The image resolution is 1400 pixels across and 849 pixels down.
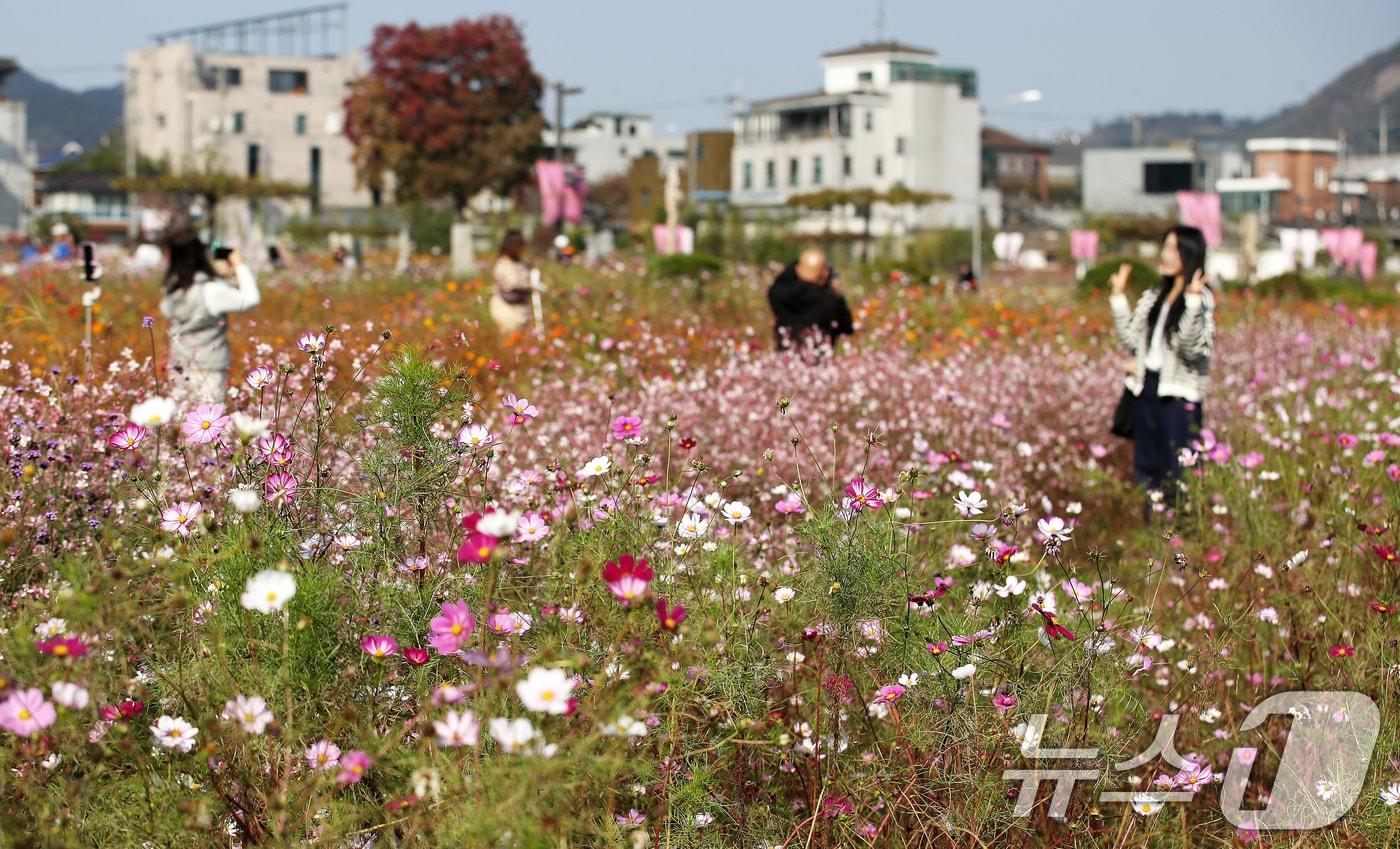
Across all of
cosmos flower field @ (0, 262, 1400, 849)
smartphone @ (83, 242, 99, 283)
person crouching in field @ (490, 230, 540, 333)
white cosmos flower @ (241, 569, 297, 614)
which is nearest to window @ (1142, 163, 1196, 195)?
person crouching in field @ (490, 230, 540, 333)

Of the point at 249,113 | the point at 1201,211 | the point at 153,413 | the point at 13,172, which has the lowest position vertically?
the point at 153,413

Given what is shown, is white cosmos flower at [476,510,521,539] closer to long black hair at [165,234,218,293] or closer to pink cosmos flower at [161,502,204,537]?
pink cosmos flower at [161,502,204,537]

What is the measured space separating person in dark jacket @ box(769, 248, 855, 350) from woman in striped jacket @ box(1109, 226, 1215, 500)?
2206 millimetres

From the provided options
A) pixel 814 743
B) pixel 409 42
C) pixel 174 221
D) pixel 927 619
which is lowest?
pixel 814 743

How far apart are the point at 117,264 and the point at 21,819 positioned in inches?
959

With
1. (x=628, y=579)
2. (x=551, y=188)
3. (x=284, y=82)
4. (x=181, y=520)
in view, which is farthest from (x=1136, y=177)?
(x=628, y=579)

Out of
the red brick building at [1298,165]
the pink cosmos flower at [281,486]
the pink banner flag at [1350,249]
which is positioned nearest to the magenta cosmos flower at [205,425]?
the pink cosmos flower at [281,486]

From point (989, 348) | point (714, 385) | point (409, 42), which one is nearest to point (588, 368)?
point (714, 385)

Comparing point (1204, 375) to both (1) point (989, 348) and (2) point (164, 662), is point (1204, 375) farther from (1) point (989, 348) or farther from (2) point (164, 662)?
(2) point (164, 662)

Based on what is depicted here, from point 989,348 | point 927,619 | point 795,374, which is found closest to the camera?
point 927,619

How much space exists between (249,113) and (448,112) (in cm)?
2446

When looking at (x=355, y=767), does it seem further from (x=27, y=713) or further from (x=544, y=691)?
(x=27, y=713)

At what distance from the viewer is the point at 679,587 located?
3115mm

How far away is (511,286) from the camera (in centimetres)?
1091
